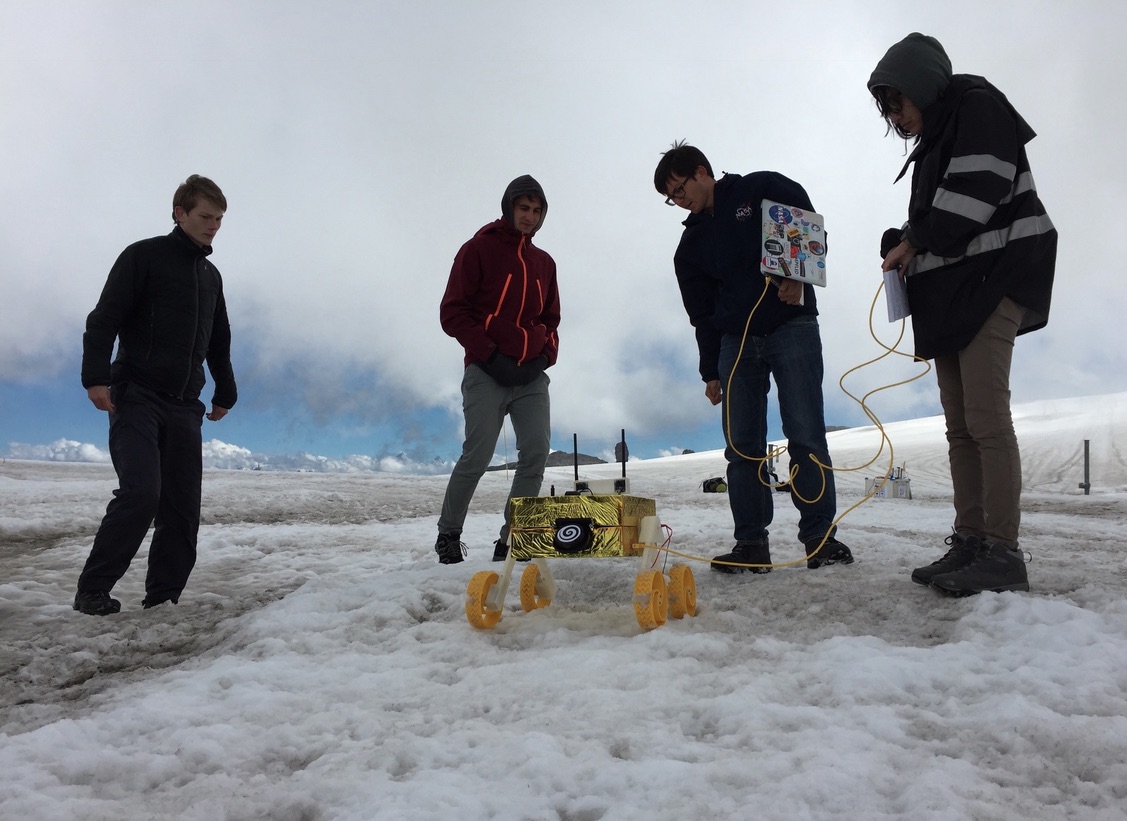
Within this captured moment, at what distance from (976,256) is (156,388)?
367 cm

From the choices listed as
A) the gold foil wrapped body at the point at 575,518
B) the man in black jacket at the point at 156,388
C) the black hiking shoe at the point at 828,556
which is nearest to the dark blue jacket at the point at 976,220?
the black hiking shoe at the point at 828,556

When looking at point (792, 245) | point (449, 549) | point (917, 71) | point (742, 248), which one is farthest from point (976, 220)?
point (449, 549)

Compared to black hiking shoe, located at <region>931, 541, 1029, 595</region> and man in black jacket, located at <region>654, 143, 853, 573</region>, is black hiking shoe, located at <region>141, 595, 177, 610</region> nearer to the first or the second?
man in black jacket, located at <region>654, 143, 853, 573</region>

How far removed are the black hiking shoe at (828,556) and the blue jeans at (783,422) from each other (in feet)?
0.21

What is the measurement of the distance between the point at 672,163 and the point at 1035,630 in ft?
8.56

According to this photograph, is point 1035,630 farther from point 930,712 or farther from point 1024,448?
point 1024,448

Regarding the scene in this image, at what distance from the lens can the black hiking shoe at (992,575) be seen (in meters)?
2.49

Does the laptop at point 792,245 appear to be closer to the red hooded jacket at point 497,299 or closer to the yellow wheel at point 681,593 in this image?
the red hooded jacket at point 497,299

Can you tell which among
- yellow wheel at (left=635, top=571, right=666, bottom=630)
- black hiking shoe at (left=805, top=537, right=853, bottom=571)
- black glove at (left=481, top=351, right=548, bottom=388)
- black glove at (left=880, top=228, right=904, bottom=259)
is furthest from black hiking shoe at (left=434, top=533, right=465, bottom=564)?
black glove at (left=880, top=228, right=904, bottom=259)

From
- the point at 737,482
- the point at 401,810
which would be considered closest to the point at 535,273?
the point at 737,482

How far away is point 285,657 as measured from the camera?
2252 mm

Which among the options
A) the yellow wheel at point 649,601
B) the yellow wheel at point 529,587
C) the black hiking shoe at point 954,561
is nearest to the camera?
the yellow wheel at point 649,601

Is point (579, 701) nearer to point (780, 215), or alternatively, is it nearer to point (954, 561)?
point (954, 561)

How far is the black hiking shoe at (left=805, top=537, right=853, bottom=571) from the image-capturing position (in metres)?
3.33
